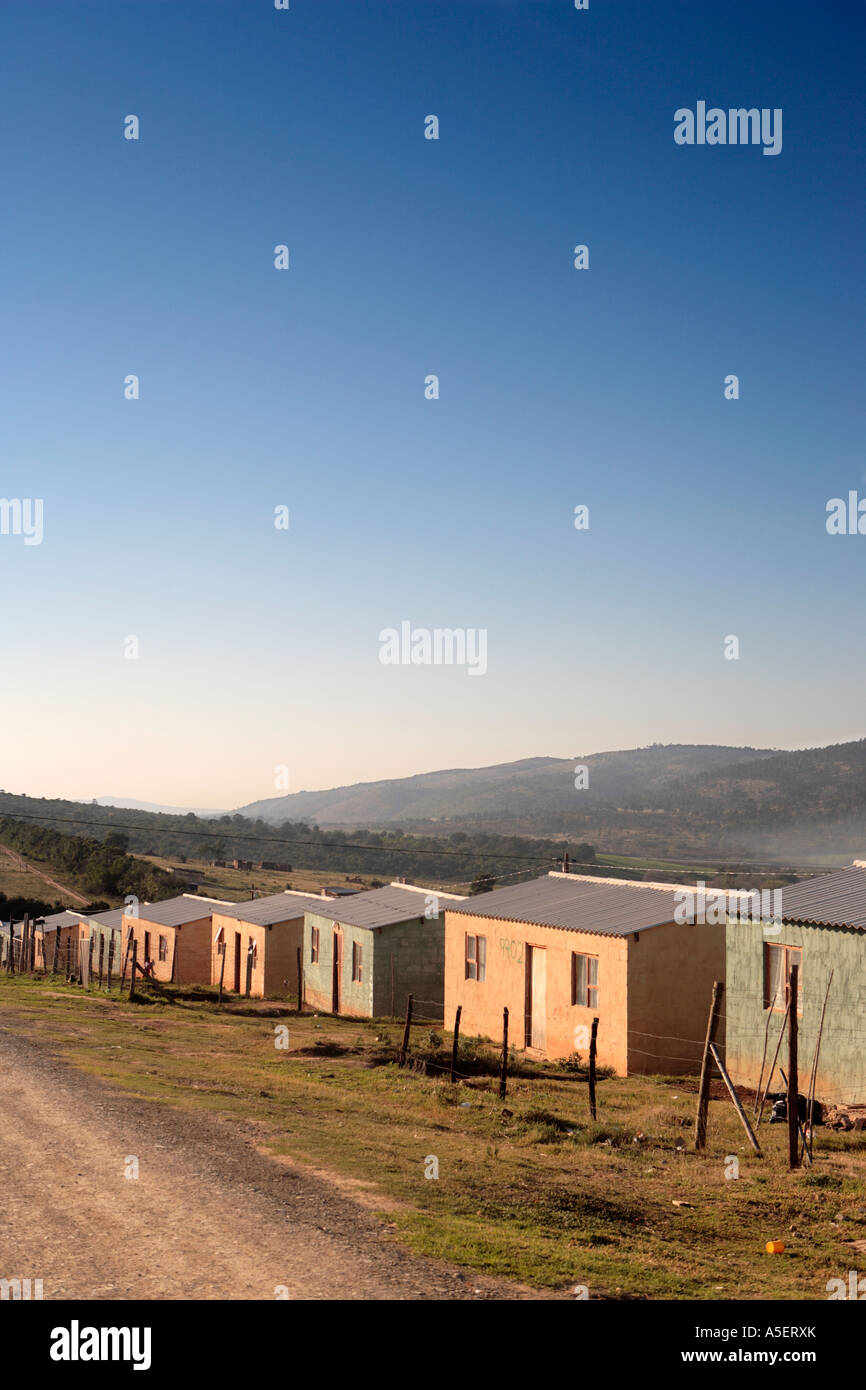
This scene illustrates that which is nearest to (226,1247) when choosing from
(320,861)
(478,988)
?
(478,988)

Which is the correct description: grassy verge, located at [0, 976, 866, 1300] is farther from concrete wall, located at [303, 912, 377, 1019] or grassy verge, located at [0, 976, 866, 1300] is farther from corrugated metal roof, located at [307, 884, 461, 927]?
corrugated metal roof, located at [307, 884, 461, 927]

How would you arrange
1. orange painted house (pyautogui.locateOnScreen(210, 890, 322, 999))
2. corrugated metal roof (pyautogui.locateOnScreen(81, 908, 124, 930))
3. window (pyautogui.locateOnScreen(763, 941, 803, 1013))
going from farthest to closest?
corrugated metal roof (pyautogui.locateOnScreen(81, 908, 124, 930)), orange painted house (pyautogui.locateOnScreen(210, 890, 322, 999)), window (pyautogui.locateOnScreen(763, 941, 803, 1013))

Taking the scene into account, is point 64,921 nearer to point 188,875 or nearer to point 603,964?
point 603,964

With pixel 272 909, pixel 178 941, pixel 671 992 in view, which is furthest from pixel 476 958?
pixel 178 941

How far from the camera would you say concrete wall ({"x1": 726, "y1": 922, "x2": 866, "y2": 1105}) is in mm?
21406

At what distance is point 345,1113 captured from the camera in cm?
1805

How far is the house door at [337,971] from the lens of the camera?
3862cm

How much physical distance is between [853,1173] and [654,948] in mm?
11414

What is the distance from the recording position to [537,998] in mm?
29906

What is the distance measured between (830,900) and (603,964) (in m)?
6.12

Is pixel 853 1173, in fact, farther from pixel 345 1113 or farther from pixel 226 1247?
pixel 226 1247

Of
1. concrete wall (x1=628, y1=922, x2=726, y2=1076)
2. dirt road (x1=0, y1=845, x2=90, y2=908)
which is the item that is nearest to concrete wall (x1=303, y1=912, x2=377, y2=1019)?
concrete wall (x1=628, y1=922, x2=726, y2=1076)

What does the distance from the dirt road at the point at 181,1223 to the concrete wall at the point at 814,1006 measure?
507 inches

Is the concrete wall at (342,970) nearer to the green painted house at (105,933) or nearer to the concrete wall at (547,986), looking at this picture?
the concrete wall at (547,986)
